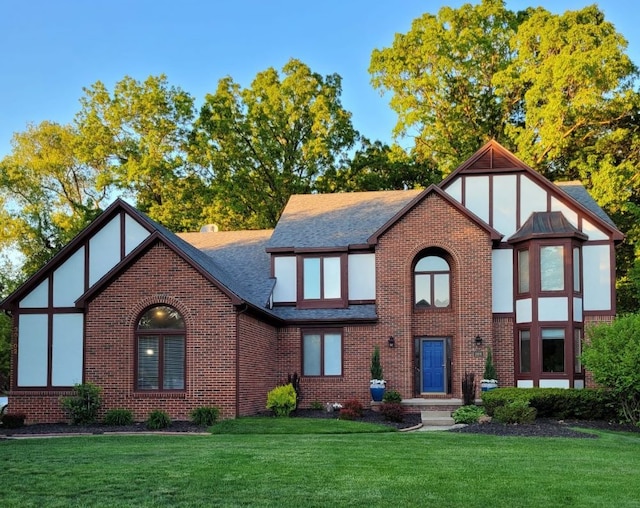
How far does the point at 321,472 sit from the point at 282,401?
1046 cm

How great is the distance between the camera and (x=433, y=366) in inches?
984

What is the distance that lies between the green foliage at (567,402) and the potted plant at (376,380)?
3617 millimetres

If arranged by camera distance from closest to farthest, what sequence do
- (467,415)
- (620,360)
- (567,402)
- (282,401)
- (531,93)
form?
1. (620,360)
2. (467,415)
3. (567,402)
4. (282,401)
5. (531,93)

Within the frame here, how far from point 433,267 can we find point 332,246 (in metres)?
3.21

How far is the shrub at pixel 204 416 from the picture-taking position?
19.3 m

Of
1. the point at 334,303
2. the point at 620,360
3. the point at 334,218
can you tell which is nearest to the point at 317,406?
the point at 334,303

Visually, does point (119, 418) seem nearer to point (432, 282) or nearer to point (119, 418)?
point (119, 418)

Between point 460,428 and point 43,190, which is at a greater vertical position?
point 43,190

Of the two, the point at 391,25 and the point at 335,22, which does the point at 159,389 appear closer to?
the point at 335,22

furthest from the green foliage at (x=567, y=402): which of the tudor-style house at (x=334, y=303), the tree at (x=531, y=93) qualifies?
the tree at (x=531, y=93)

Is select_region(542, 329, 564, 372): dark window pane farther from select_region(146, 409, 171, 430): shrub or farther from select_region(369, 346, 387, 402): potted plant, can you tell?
select_region(146, 409, 171, 430): shrub

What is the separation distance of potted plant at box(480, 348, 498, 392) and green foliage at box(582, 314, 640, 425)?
132 inches

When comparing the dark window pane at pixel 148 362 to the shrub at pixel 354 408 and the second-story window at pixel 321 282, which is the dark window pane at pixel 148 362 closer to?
the shrub at pixel 354 408

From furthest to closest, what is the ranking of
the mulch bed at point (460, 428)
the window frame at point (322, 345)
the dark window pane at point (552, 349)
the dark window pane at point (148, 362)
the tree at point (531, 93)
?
the tree at point (531, 93)
the window frame at point (322, 345)
the dark window pane at point (552, 349)
the dark window pane at point (148, 362)
the mulch bed at point (460, 428)
